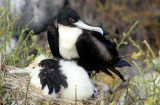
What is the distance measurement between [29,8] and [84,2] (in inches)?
34.4

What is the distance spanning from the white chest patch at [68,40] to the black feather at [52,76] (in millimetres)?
126

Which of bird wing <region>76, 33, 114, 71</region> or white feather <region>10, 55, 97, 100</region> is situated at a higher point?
bird wing <region>76, 33, 114, 71</region>

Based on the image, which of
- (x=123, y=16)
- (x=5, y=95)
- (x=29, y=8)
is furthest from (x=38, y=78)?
(x=123, y=16)

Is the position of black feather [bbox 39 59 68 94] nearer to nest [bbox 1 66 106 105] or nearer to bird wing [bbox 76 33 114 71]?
nest [bbox 1 66 106 105]

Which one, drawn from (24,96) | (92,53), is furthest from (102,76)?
(24,96)

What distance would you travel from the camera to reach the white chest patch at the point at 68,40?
6.43 ft

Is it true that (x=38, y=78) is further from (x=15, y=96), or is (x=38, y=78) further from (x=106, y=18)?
(x=106, y=18)

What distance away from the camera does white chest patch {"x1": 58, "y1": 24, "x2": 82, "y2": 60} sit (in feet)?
6.43

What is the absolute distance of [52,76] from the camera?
1.83 meters

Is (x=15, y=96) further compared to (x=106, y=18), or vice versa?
(x=106, y=18)

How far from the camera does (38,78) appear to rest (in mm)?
1828

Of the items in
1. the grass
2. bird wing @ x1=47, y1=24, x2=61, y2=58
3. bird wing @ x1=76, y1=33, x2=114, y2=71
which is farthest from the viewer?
bird wing @ x1=47, y1=24, x2=61, y2=58

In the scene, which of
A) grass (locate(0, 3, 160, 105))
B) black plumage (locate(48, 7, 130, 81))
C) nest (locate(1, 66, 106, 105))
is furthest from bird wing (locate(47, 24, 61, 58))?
nest (locate(1, 66, 106, 105))

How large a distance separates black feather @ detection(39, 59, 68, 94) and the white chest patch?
13 cm
